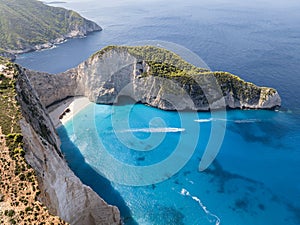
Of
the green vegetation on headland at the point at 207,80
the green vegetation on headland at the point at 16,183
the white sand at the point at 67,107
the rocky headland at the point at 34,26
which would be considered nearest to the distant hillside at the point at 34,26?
the rocky headland at the point at 34,26

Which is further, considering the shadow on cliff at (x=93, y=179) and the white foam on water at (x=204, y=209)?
the shadow on cliff at (x=93, y=179)

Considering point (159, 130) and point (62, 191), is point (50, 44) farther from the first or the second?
point (62, 191)

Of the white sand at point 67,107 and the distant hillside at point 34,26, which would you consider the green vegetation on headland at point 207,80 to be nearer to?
the white sand at point 67,107

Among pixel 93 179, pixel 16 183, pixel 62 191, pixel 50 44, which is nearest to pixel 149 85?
pixel 93 179

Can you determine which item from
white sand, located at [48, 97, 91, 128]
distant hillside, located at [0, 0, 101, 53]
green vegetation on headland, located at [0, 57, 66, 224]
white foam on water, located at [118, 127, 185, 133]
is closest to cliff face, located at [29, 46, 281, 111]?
white sand, located at [48, 97, 91, 128]

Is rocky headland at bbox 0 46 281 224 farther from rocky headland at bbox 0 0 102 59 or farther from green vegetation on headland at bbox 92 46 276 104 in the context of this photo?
rocky headland at bbox 0 0 102 59

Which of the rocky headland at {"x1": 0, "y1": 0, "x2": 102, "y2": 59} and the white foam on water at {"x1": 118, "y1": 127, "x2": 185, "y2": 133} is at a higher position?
the rocky headland at {"x1": 0, "y1": 0, "x2": 102, "y2": 59}
